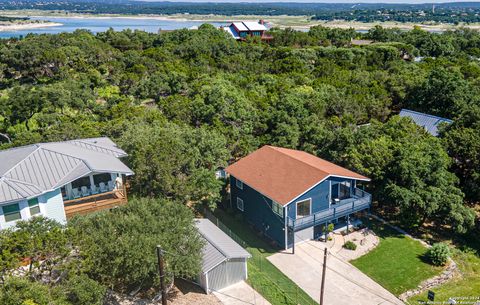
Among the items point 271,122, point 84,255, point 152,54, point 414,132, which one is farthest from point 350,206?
point 152,54

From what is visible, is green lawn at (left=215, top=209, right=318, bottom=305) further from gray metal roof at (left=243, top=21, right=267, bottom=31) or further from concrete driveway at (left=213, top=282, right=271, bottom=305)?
gray metal roof at (left=243, top=21, right=267, bottom=31)

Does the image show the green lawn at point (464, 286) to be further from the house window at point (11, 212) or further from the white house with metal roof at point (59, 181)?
the house window at point (11, 212)

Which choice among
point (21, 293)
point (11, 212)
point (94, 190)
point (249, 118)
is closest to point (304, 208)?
point (249, 118)

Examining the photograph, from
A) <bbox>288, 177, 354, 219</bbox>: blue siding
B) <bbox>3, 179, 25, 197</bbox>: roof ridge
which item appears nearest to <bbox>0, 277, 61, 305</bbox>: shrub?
<bbox>3, 179, 25, 197</bbox>: roof ridge

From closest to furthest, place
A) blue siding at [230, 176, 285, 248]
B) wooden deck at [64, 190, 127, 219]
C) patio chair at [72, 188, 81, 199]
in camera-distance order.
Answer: wooden deck at [64, 190, 127, 219] → patio chair at [72, 188, 81, 199] → blue siding at [230, 176, 285, 248]

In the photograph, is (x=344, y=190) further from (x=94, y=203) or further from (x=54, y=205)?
(x=54, y=205)
